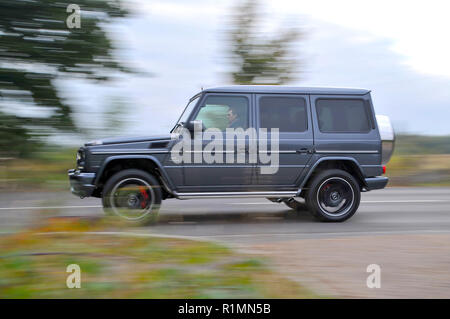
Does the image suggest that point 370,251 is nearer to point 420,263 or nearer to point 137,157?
point 420,263

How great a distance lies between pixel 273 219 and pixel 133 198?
337 cm

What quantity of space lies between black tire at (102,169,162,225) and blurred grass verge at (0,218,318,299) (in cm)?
36

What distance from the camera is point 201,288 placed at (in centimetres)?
312

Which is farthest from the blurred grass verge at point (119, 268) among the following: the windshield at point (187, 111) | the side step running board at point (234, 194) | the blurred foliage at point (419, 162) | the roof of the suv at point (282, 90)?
the blurred foliage at point (419, 162)

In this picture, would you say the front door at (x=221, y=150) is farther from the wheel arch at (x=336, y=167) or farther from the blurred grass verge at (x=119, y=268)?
the blurred grass verge at (x=119, y=268)

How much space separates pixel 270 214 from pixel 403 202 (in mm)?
3303

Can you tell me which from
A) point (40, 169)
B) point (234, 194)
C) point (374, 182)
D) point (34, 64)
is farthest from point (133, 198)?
point (374, 182)

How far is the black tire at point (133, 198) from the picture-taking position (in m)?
4.19

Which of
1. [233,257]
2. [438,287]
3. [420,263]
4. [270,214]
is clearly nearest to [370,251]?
[420,263]

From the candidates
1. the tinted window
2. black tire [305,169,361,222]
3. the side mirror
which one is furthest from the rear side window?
the side mirror

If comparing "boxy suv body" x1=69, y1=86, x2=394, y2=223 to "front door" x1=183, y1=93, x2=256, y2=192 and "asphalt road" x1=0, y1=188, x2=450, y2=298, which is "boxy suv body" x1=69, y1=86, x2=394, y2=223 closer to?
"front door" x1=183, y1=93, x2=256, y2=192

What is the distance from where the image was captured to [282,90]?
23.7 ft

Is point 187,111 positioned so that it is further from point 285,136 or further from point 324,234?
point 324,234

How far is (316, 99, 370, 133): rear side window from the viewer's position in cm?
736
